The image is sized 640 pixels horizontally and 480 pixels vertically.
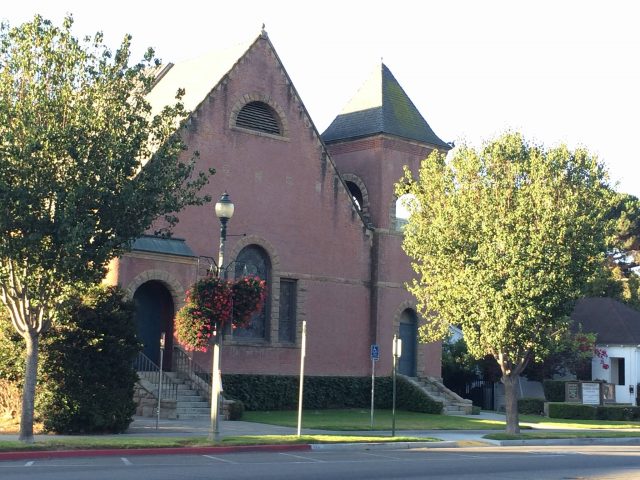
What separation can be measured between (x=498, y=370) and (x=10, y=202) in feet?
99.0

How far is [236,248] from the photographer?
36.7 m

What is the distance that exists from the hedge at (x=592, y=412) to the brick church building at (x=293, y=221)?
18.3 ft

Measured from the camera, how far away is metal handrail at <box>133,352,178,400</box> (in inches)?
1238

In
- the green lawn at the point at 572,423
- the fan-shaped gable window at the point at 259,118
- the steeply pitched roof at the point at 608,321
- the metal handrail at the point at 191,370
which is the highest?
the fan-shaped gable window at the point at 259,118

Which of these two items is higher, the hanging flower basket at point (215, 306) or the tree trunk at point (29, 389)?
the hanging flower basket at point (215, 306)

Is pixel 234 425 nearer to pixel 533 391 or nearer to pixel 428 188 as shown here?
pixel 428 188

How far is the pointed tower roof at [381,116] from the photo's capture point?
42566 millimetres

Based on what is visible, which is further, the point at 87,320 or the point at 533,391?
the point at 533,391

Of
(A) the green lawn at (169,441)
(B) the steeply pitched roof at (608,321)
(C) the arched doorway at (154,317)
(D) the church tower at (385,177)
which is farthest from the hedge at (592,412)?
(C) the arched doorway at (154,317)

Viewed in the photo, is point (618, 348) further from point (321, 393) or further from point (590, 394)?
point (321, 393)

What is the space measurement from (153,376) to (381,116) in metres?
16.4

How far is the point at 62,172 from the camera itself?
2125 cm

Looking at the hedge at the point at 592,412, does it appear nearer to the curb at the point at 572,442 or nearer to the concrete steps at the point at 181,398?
the curb at the point at 572,442

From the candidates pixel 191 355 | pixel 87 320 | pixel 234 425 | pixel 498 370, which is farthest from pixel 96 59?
pixel 498 370
